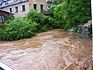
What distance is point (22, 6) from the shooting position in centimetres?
3206

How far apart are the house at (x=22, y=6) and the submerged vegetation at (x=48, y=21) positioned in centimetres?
488

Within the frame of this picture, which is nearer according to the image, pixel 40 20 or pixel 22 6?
pixel 40 20

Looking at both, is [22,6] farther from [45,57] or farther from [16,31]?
[45,57]

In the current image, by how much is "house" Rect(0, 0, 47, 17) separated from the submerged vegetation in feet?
16.0

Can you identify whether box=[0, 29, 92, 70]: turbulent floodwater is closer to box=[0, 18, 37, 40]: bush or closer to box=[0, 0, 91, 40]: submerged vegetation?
box=[0, 0, 91, 40]: submerged vegetation

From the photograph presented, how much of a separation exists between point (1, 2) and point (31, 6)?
6569 mm

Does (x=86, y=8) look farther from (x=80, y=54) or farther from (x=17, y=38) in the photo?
(x=17, y=38)

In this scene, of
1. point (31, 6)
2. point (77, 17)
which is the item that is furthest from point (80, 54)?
point (31, 6)

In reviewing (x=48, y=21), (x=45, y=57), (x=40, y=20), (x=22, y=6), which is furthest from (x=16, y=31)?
(x=22, y=6)

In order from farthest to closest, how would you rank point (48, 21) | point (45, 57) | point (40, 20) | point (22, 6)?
point (22, 6) → point (48, 21) → point (40, 20) → point (45, 57)

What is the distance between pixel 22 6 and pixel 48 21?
20.1 feet

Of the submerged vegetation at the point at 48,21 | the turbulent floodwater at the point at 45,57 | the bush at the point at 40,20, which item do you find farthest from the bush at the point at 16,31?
the turbulent floodwater at the point at 45,57

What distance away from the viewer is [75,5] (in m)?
17.5

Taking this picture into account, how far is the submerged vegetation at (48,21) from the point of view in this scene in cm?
1744
